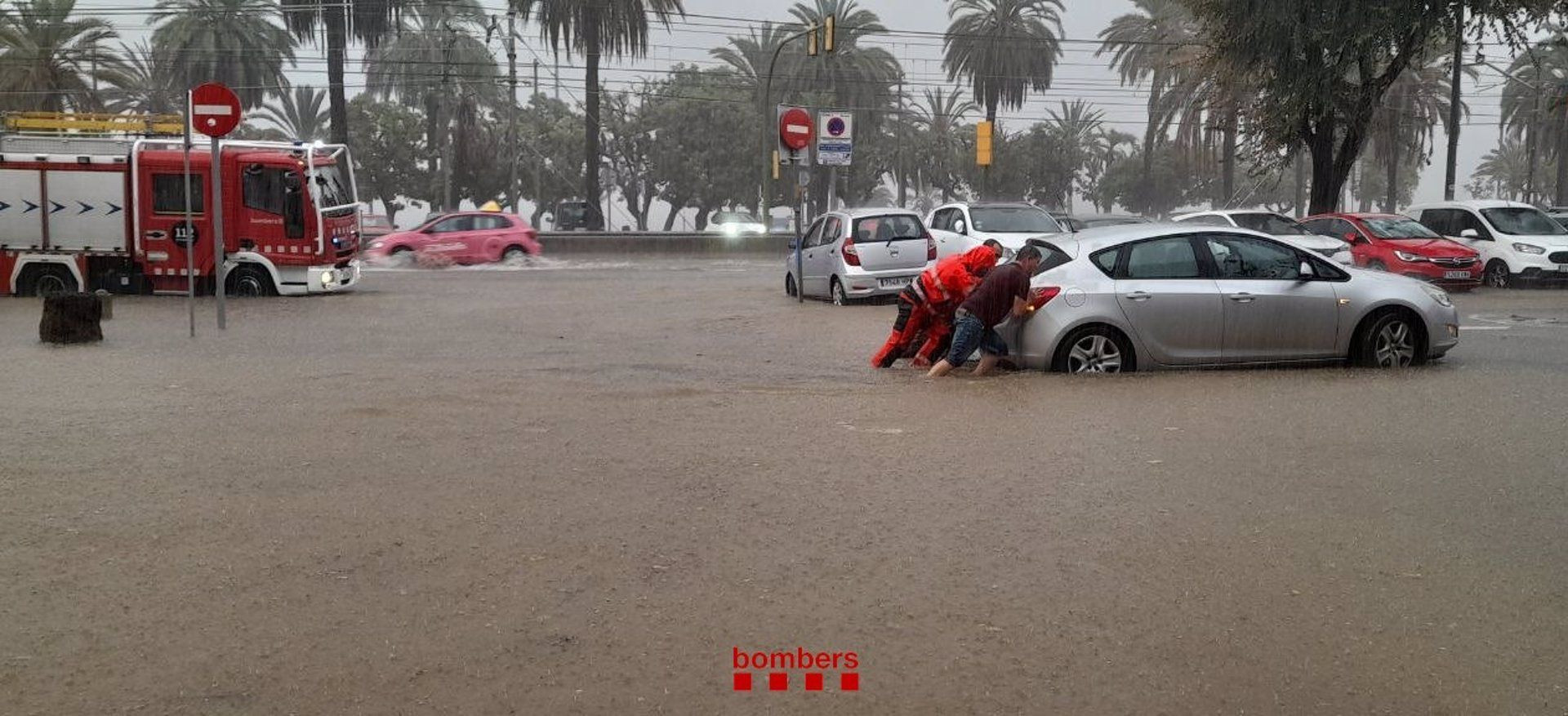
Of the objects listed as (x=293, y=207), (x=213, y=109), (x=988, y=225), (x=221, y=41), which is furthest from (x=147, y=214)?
(x=221, y=41)

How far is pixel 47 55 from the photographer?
1852 inches

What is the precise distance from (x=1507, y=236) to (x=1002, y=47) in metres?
40.7

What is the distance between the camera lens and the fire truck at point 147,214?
74.6ft

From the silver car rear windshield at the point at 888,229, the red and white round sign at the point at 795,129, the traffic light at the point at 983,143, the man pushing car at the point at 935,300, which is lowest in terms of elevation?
the man pushing car at the point at 935,300

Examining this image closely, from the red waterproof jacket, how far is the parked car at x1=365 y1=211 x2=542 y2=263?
74.1ft

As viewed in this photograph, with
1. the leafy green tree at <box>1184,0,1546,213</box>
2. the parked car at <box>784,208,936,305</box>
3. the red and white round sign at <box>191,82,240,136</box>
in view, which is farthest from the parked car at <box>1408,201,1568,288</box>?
the red and white round sign at <box>191,82,240,136</box>

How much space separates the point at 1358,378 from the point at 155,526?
30.2ft

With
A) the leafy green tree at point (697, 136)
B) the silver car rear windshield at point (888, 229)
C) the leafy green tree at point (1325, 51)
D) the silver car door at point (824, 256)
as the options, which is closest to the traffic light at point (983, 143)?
the leafy green tree at point (1325, 51)

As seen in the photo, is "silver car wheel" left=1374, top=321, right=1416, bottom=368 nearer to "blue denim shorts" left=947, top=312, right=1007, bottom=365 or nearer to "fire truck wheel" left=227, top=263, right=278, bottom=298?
"blue denim shorts" left=947, top=312, right=1007, bottom=365

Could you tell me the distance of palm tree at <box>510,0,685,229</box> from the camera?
51375mm

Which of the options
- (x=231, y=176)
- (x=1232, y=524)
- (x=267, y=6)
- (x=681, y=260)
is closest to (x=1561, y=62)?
(x=681, y=260)

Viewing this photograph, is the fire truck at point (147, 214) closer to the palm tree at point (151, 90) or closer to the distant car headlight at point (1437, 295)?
the distant car headlight at point (1437, 295)

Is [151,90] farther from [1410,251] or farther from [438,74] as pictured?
[1410,251]

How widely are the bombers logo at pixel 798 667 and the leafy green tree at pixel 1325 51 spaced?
26.6 m
